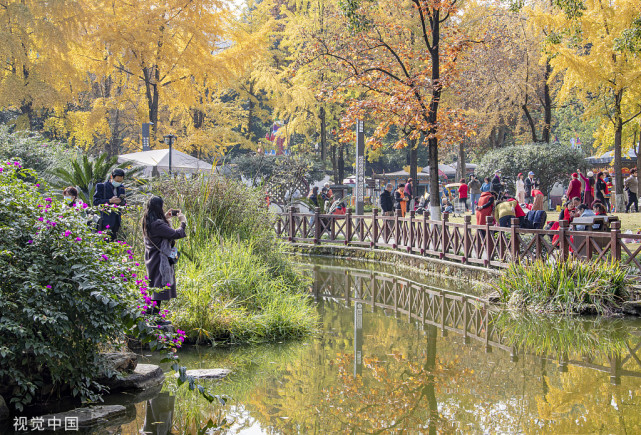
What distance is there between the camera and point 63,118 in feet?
87.7

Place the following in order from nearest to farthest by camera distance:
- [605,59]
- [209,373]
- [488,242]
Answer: [209,373], [488,242], [605,59]

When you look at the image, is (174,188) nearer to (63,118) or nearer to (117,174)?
(117,174)

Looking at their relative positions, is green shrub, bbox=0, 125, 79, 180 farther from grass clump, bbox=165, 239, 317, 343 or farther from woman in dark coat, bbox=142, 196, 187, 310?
woman in dark coat, bbox=142, 196, 187, 310

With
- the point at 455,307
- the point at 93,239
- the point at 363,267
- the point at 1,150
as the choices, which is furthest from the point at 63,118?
the point at 93,239

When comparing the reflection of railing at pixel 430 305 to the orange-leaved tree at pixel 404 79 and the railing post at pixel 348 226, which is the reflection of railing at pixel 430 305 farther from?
the orange-leaved tree at pixel 404 79

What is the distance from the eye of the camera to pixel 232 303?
929 centimetres

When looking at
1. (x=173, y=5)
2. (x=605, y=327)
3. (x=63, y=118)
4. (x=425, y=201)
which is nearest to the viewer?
(x=605, y=327)

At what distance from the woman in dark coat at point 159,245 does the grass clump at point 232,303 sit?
109 centimetres

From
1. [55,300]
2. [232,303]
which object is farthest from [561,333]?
[55,300]

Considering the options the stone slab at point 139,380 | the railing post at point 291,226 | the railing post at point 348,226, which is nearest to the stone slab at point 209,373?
the stone slab at point 139,380

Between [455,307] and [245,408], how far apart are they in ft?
19.9

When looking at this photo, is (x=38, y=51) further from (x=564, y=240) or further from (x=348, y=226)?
(x=564, y=240)

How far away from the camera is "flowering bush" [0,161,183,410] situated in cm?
529

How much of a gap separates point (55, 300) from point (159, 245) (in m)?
2.24
